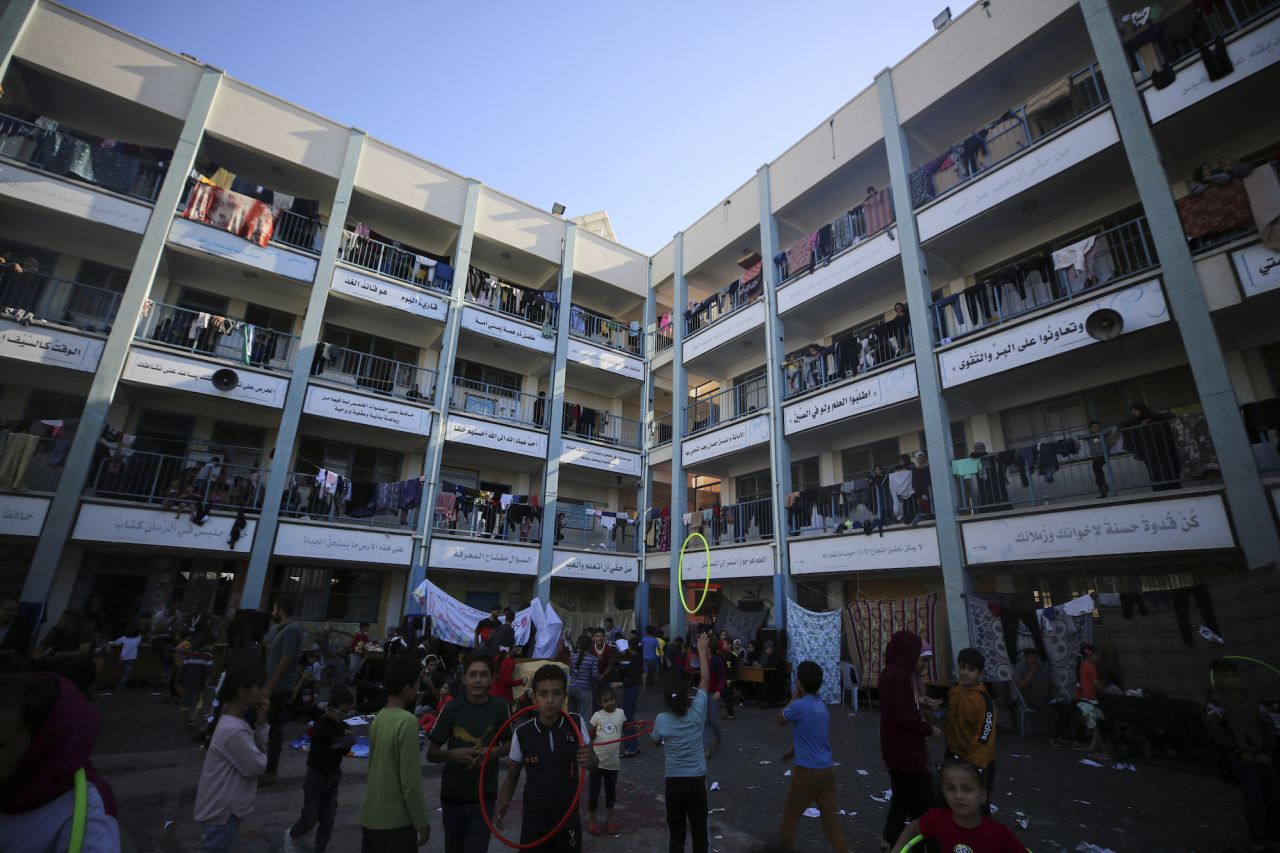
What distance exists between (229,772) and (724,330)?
18.1 meters

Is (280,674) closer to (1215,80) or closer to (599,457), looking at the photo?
(599,457)

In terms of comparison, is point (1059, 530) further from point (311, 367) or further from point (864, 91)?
point (311, 367)

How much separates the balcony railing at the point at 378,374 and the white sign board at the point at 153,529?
5.09 metres

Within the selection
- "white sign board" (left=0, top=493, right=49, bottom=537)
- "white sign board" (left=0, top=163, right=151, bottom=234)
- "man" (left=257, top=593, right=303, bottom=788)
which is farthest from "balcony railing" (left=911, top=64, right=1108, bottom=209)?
"white sign board" (left=0, top=493, right=49, bottom=537)

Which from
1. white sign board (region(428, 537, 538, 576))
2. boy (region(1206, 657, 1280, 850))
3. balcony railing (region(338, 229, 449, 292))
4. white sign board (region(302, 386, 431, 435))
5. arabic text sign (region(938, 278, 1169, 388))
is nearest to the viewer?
boy (region(1206, 657, 1280, 850))

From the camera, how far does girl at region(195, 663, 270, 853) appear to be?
3.76 m

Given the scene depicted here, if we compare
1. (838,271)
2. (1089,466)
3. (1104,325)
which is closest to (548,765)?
(1104,325)

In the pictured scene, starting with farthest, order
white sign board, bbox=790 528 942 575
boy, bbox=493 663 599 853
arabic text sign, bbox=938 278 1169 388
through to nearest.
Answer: white sign board, bbox=790 528 942 575 → arabic text sign, bbox=938 278 1169 388 → boy, bbox=493 663 599 853

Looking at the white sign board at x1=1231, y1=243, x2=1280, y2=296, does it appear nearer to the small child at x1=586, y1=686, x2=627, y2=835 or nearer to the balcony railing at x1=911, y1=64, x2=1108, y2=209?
the balcony railing at x1=911, y1=64, x2=1108, y2=209

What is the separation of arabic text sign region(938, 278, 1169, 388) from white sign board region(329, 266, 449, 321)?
1453cm

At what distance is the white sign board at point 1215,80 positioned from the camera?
373 inches

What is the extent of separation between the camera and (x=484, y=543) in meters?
18.3

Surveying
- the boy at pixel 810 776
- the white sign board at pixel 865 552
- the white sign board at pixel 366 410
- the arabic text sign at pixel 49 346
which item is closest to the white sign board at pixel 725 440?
the white sign board at pixel 865 552

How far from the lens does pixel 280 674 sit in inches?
267
